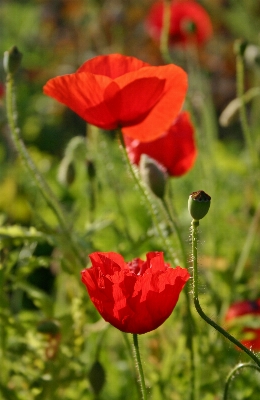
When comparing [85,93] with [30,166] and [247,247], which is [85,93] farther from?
[247,247]

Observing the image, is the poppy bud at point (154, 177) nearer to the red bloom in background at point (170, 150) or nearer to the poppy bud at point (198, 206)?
the red bloom in background at point (170, 150)

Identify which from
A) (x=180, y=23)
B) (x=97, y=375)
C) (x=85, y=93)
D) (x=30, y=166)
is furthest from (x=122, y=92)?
(x=180, y=23)

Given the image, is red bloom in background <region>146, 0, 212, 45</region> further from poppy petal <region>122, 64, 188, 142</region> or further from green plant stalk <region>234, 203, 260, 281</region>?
poppy petal <region>122, 64, 188, 142</region>

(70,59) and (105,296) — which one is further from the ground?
(70,59)

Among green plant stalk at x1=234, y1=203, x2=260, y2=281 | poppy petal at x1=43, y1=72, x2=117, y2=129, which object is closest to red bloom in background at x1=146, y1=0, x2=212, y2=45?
green plant stalk at x1=234, y1=203, x2=260, y2=281

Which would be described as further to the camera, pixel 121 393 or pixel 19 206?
pixel 19 206

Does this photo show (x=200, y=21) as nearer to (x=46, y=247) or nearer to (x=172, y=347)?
(x=46, y=247)

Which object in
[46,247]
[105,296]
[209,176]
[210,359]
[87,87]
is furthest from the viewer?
[46,247]

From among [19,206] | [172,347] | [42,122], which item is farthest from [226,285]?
[42,122]
